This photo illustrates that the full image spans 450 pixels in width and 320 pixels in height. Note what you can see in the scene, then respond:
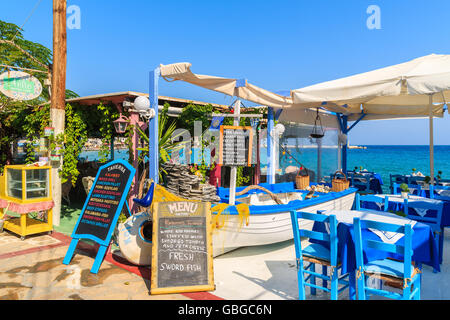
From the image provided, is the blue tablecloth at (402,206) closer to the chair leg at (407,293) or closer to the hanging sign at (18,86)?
the chair leg at (407,293)

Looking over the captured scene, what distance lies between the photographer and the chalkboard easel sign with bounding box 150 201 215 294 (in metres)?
3.47

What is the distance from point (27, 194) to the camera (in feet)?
18.6

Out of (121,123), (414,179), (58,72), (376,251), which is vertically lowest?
(376,251)

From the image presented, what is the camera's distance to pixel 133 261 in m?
4.22

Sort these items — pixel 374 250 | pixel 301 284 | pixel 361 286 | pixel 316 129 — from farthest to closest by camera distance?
pixel 316 129, pixel 301 284, pixel 374 250, pixel 361 286

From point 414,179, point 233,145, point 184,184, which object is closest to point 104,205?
point 184,184

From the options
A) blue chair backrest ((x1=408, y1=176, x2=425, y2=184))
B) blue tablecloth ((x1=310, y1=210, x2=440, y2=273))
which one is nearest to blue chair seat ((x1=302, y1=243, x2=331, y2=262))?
blue tablecloth ((x1=310, y1=210, x2=440, y2=273))

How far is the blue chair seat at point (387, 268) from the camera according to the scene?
9.21ft

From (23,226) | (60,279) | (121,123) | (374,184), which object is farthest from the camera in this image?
(374,184)

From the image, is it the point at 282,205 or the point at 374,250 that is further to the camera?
the point at 282,205

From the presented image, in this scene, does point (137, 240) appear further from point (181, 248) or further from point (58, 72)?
point (58, 72)

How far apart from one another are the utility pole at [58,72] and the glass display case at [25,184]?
402 millimetres

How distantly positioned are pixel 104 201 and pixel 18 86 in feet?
9.75

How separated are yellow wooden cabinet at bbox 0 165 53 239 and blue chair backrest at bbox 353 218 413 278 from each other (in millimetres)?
5341
